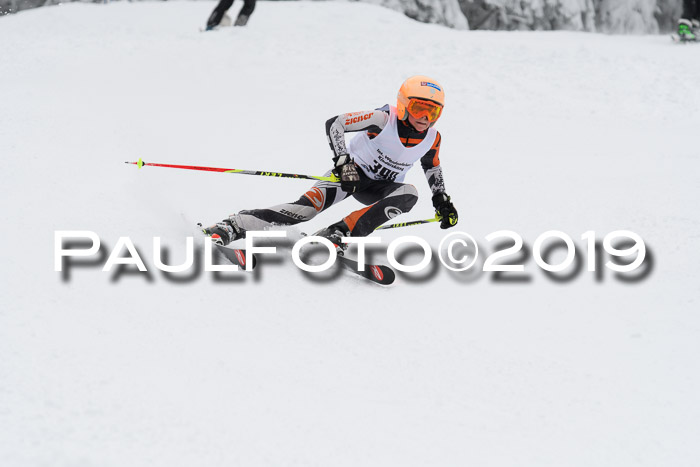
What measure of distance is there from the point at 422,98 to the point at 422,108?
74 millimetres

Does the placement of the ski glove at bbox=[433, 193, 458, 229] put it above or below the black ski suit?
below

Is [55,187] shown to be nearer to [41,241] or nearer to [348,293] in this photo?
[41,241]

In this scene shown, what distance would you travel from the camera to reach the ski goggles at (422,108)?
4.10 meters

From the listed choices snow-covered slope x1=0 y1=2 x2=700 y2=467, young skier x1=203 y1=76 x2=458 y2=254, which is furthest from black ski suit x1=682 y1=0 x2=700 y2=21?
young skier x1=203 y1=76 x2=458 y2=254

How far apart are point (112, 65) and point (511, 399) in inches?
300

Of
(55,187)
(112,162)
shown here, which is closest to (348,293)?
(55,187)

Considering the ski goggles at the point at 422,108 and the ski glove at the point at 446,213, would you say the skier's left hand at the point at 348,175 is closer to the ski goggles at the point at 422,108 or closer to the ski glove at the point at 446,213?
the ski goggles at the point at 422,108

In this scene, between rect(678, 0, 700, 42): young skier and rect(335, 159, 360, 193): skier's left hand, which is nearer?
rect(335, 159, 360, 193): skier's left hand

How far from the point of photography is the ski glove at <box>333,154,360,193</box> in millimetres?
4027

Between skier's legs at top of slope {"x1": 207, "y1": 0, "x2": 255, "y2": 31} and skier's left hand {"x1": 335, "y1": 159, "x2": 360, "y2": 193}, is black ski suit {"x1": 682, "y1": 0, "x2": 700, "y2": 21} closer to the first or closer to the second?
skier's legs at top of slope {"x1": 207, "y1": 0, "x2": 255, "y2": 31}


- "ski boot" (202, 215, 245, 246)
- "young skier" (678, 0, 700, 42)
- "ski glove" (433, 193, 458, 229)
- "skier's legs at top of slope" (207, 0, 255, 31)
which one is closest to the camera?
"ski boot" (202, 215, 245, 246)

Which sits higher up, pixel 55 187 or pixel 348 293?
pixel 55 187

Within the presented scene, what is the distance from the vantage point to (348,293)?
3766 mm

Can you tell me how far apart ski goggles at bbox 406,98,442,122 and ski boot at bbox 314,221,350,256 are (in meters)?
0.86
